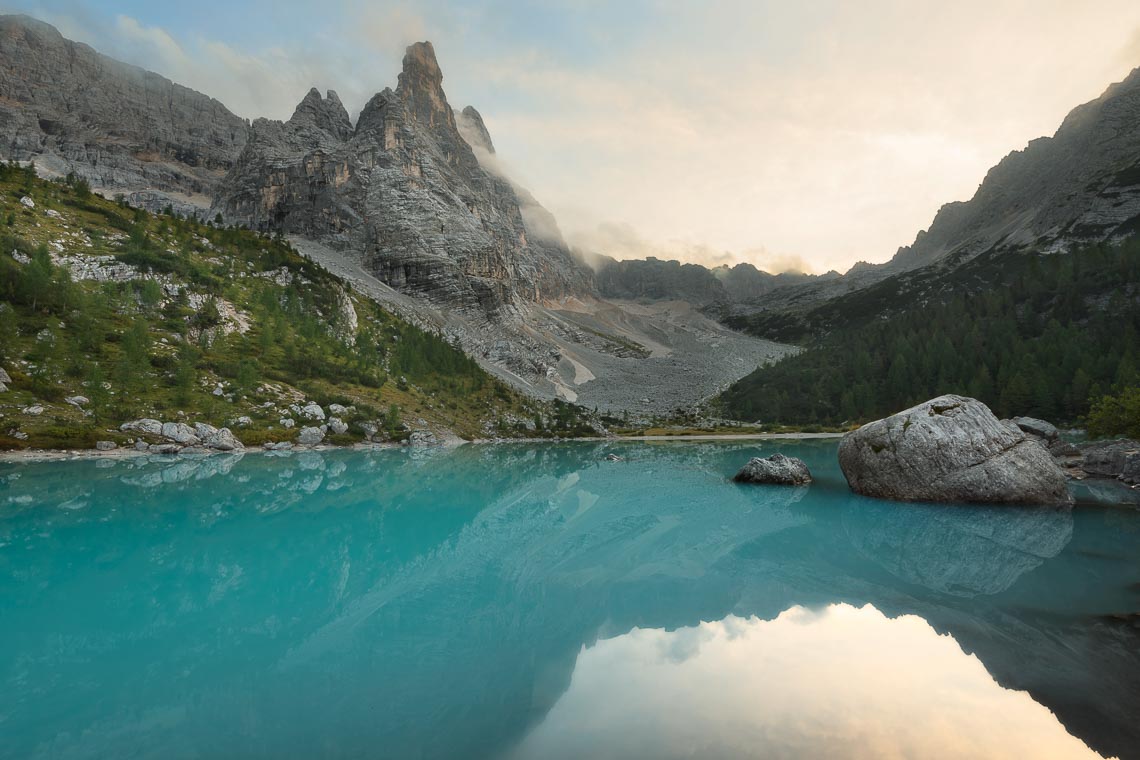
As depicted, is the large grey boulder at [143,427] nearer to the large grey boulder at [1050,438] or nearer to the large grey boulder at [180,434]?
the large grey boulder at [180,434]

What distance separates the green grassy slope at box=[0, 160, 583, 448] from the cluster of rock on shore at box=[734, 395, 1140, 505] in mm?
60211

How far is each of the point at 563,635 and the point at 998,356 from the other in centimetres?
12731

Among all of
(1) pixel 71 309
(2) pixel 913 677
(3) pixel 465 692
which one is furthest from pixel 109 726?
(1) pixel 71 309

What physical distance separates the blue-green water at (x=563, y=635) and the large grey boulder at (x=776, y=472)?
39.0 ft

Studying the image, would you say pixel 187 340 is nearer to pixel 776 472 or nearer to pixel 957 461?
pixel 776 472

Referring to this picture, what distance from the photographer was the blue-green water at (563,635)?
7.67 metres

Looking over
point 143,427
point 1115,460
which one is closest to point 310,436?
point 143,427

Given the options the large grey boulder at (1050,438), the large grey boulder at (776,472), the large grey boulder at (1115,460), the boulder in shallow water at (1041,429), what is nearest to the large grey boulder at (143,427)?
the large grey boulder at (776,472)

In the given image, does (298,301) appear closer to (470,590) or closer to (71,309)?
(71,309)

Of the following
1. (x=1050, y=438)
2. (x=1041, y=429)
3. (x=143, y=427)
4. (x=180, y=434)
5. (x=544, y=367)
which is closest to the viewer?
(x=1050, y=438)

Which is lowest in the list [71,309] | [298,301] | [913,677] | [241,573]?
[241,573]

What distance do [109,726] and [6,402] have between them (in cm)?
5873

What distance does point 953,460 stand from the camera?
94.0 ft

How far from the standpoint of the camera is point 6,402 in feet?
153
